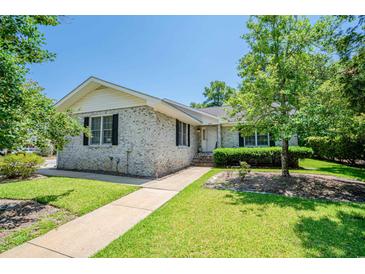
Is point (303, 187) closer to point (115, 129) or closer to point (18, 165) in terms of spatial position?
point (115, 129)

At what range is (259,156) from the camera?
11234mm

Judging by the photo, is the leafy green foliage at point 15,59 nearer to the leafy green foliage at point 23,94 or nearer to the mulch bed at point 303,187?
the leafy green foliage at point 23,94

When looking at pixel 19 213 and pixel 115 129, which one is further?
pixel 115 129

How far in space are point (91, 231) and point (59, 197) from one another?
266cm

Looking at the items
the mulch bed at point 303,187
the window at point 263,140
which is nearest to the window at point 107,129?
the mulch bed at point 303,187

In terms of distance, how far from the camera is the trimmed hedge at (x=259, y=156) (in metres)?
10.7

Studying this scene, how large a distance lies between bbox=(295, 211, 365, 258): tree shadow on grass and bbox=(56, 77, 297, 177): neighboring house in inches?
229

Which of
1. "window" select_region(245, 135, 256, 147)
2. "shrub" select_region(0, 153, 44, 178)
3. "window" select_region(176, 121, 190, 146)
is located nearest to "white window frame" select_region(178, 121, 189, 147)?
"window" select_region(176, 121, 190, 146)

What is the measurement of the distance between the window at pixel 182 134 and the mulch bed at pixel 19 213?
7.41m

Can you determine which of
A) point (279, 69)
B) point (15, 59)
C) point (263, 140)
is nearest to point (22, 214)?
point (15, 59)

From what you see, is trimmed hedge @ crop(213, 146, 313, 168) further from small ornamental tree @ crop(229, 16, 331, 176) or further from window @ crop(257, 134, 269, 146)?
small ornamental tree @ crop(229, 16, 331, 176)
